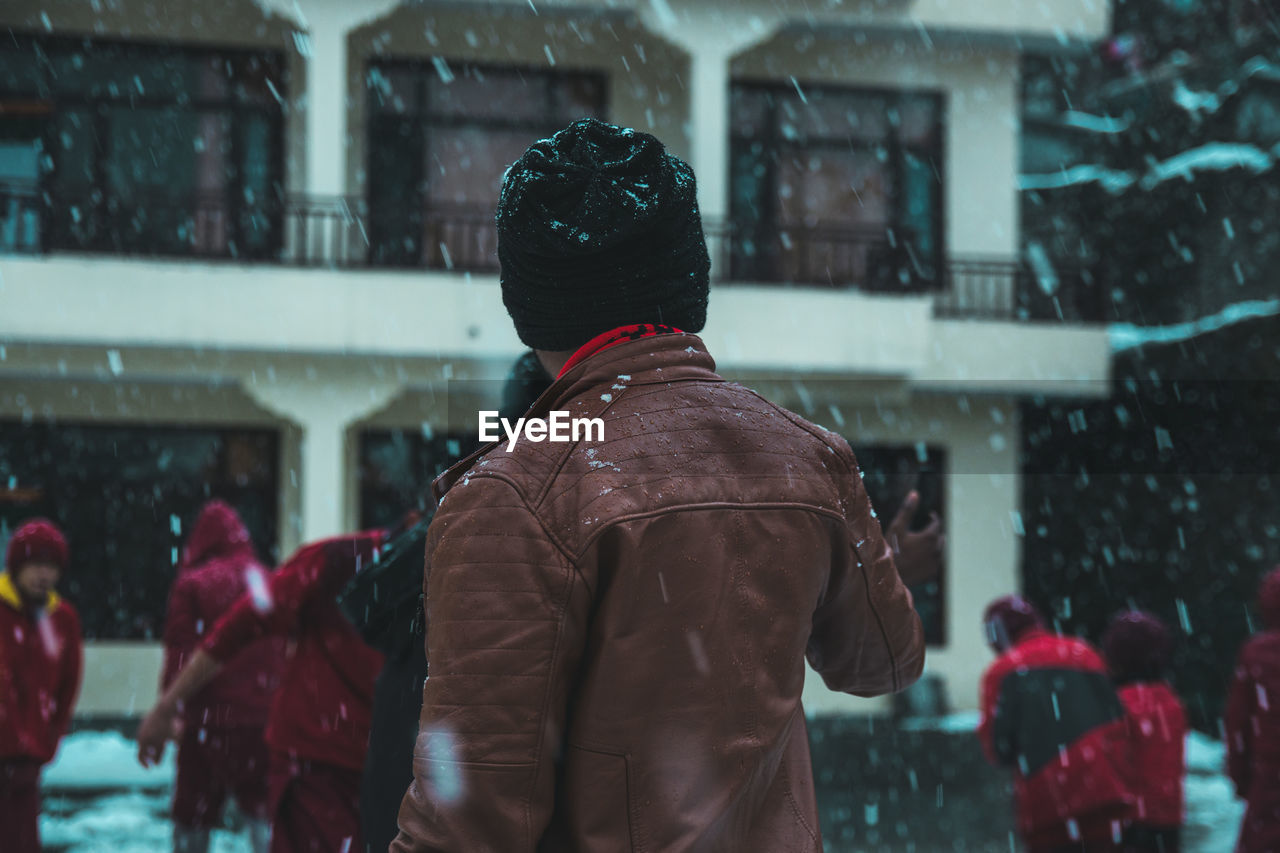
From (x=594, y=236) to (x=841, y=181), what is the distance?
12.7 metres

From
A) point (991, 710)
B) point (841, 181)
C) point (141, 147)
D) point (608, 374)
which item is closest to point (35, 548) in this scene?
point (991, 710)

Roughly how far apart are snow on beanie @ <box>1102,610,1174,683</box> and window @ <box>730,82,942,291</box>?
8.48 metres

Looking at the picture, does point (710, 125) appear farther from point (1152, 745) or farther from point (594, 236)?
point (594, 236)

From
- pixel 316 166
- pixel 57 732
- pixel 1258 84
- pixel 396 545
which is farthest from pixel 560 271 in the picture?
pixel 1258 84

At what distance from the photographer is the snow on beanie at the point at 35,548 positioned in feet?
16.9

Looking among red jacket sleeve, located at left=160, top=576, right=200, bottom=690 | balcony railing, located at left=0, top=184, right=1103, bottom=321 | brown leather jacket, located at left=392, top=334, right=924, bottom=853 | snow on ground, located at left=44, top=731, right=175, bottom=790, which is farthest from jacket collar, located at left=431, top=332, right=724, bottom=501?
balcony railing, located at left=0, top=184, right=1103, bottom=321

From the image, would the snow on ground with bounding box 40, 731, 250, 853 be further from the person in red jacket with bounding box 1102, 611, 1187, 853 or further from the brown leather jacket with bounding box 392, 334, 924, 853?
the brown leather jacket with bounding box 392, 334, 924, 853

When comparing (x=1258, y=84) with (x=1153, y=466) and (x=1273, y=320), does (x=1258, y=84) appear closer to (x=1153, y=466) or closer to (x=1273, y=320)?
(x=1273, y=320)

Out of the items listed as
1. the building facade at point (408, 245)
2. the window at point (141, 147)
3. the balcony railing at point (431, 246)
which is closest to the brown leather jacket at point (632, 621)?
the building facade at point (408, 245)

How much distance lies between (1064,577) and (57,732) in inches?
506

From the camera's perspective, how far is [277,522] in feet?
42.2

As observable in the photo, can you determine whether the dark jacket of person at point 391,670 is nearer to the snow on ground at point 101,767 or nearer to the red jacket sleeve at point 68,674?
the red jacket sleeve at point 68,674

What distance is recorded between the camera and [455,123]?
42.9 ft

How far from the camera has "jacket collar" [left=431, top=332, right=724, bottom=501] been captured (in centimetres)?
150
